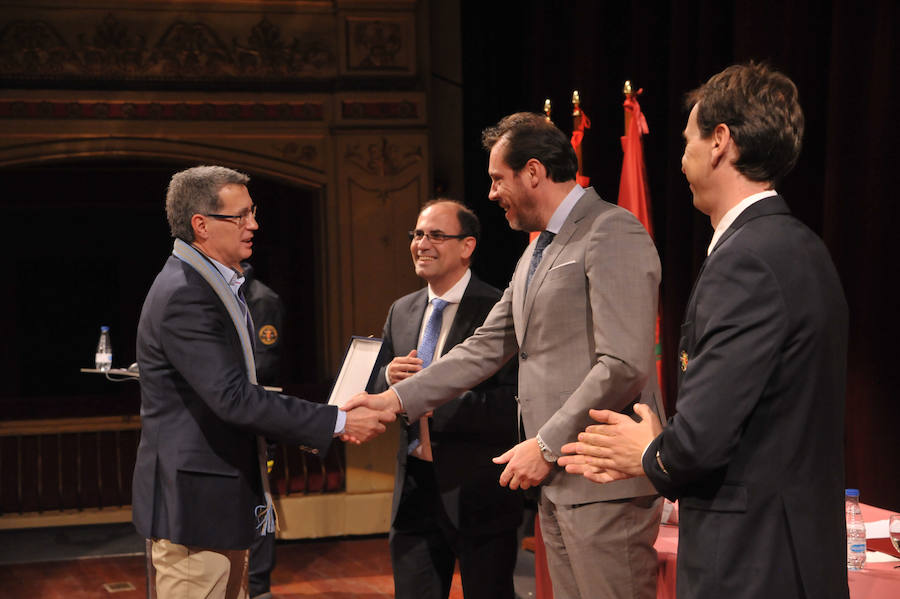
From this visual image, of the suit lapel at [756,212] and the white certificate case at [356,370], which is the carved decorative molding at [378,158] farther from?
the suit lapel at [756,212]

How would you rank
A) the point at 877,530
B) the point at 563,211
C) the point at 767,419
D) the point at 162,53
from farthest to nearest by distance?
the point at 162,53
the point at 877,530
the point at 563,211
the point at 767,419

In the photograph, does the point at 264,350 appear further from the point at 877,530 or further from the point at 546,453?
the point at 877,530

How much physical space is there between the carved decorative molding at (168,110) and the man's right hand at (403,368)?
3895mm

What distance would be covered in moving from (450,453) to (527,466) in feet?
2.37

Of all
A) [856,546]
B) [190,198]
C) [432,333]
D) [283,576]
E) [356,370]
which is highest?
[190,198]

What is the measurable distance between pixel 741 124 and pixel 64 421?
225 inches

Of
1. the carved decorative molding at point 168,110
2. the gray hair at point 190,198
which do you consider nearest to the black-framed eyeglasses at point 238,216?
the gray hair at point 190,198

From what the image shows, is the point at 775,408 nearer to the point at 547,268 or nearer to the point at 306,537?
the point at 547,268

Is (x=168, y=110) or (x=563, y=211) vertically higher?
(x=168, y=110)

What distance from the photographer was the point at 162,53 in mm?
6211

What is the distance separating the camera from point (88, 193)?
25.3 feet

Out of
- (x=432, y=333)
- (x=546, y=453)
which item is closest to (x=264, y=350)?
(x=432, y=333)

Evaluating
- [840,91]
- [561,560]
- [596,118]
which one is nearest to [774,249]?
[561,560]

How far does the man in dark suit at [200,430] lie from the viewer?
2.37 metres
